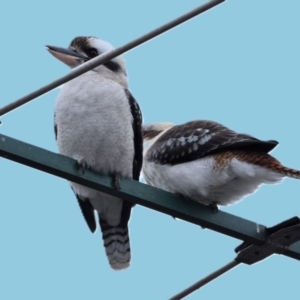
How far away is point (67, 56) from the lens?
23.3 feet

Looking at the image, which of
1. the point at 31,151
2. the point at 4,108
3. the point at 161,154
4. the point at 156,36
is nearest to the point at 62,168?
the point at 31,151

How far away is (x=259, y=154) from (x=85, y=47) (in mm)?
1717

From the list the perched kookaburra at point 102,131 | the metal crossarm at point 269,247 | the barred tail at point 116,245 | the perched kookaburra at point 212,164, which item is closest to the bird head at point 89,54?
the perched kookaburra at point 102,131

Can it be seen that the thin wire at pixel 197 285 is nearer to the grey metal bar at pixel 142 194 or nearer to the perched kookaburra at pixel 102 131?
the grey metal bar at pixel 142 194

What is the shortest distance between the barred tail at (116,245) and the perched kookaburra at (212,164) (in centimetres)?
46

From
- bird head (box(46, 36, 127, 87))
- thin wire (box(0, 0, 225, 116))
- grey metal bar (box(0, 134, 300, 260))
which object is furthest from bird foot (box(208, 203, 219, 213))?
bird head (box(46, 36, 127, 87))

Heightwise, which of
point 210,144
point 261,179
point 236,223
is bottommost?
point 236,223

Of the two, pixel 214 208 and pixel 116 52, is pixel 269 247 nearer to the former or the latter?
pixel 214 208

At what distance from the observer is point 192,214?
5.55 m

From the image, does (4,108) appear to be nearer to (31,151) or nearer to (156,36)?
(31,151)

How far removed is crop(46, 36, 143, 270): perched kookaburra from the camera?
656cm

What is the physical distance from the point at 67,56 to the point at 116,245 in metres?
1.44

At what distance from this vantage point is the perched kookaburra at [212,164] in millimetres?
6359

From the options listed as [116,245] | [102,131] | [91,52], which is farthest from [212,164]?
[91,52]
